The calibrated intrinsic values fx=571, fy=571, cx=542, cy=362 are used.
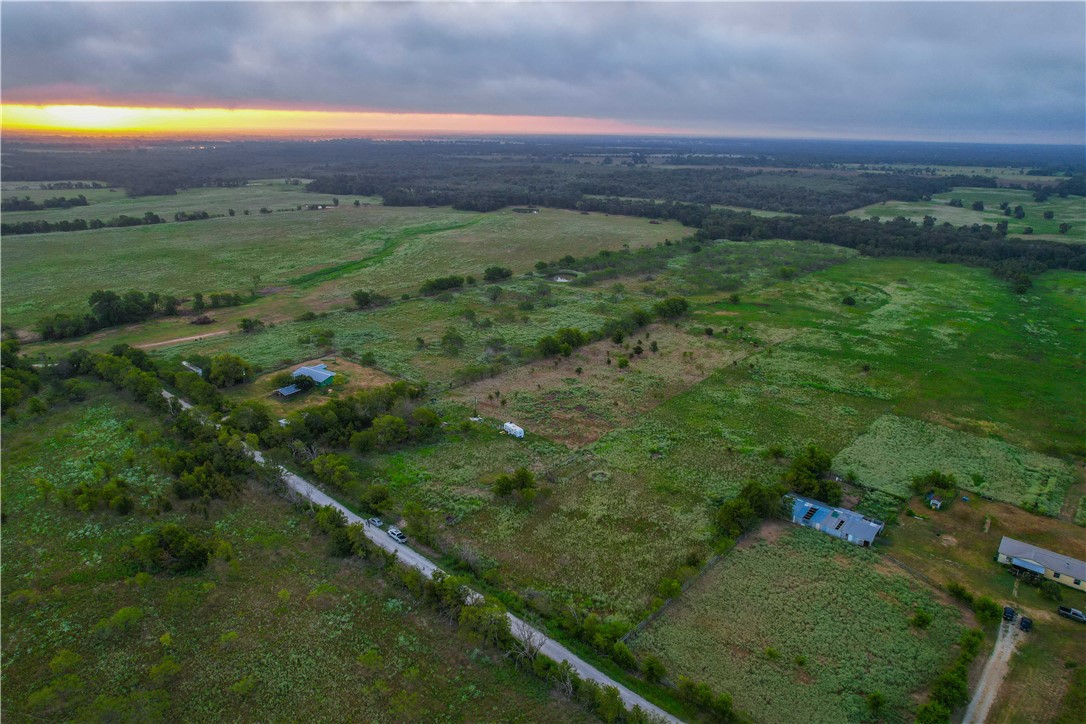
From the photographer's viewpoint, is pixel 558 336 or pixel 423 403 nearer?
pixel 423 403

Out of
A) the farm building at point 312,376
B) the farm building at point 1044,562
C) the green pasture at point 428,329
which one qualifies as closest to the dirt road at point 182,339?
the green pasture at point 428,329

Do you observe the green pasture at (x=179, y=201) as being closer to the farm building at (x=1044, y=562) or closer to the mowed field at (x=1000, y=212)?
the mowed field at (x=1000, y=212)

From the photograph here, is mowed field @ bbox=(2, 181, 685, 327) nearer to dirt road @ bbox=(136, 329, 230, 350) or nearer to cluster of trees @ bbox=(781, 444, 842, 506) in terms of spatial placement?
dirt road @ bbox=(136, 329, 230, 350)

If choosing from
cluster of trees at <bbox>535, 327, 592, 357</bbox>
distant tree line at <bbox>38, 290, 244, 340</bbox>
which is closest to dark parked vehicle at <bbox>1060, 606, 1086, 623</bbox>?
cluster of trees at <bbox>535, 327, 592, 357</bbox>

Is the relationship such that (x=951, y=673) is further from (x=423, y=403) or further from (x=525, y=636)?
(x=423, y=403)

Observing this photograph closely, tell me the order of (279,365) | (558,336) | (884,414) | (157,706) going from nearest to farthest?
(157,706), (884,414), (279,365), (558,336)

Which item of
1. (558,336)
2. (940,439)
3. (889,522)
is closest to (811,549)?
(889,522)

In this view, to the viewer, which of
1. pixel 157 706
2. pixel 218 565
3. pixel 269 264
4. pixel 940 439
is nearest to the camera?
pixel 157 706
